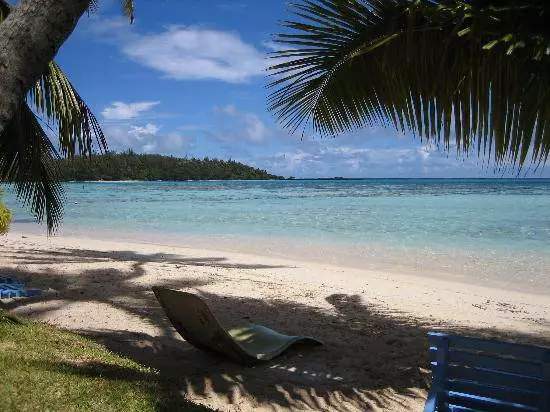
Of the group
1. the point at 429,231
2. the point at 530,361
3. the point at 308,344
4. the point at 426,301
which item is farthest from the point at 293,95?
the point at 429,231

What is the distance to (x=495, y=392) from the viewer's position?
2.47 m

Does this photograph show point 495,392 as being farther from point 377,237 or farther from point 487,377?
point 377,237

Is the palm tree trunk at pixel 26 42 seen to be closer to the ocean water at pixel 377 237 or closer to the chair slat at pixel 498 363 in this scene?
the chair slat at pixel 498 363

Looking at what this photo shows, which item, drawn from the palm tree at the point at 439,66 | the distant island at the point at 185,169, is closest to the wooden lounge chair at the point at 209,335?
the palm tree at the point at 439,66

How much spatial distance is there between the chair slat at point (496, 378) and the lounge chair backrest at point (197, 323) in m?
1.76

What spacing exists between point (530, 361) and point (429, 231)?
1421 cm

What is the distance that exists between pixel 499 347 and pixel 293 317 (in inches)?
143

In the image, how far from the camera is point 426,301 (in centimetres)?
694

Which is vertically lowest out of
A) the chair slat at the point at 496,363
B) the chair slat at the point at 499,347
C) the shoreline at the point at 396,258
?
the shoreline at the point at 396,258

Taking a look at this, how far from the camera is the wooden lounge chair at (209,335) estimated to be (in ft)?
12.7

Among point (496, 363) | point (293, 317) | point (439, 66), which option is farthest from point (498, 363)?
point (293, 317)

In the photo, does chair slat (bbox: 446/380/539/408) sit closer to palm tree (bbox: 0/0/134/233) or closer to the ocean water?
palm tree (bbox: 0/0/134/233)

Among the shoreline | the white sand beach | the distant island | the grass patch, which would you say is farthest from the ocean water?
Answer: the distant island

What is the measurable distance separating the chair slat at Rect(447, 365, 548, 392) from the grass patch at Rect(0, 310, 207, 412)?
132 centimetres
